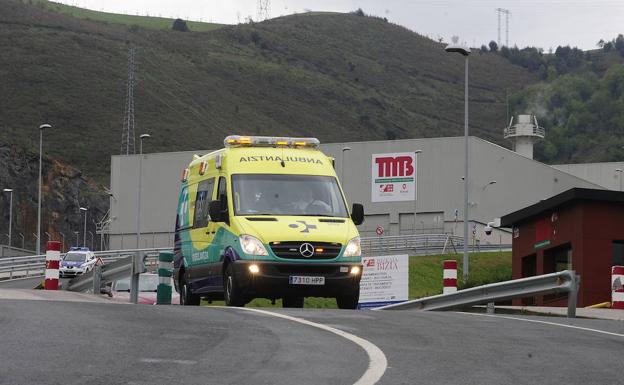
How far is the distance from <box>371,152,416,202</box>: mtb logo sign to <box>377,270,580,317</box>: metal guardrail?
68367 millimetres

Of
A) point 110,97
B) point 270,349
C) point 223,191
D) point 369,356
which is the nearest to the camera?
point 369,356

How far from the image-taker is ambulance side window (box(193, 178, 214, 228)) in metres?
20.3

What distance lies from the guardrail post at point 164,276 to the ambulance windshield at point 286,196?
2.27 meters

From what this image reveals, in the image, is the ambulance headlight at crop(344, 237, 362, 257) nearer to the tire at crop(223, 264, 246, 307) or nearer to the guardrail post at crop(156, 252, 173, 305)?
the tire at crop(223, 264, 246, 307)

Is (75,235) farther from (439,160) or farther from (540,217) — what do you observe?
(540,217)

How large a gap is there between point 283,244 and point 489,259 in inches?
2077

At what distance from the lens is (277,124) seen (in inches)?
7141

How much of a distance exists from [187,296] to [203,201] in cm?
168

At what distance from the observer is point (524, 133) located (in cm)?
11131

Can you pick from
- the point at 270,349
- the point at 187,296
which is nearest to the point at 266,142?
the point at 187,296

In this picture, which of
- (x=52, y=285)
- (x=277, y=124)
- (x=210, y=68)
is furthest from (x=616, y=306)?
(x=210, y=68)

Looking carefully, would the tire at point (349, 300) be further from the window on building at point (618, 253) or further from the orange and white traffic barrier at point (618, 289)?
the window on building at point (618, 253)

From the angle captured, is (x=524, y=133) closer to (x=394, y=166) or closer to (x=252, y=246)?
(x=394, y=166)

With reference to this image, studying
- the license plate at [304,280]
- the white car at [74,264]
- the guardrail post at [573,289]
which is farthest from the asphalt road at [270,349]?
the white car at [74,264]
